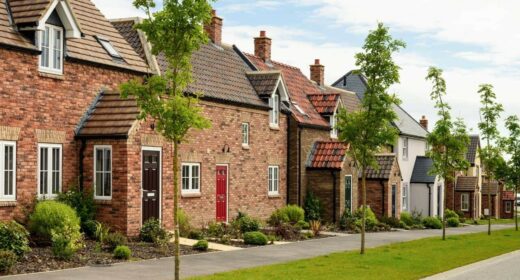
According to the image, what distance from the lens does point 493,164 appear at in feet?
118

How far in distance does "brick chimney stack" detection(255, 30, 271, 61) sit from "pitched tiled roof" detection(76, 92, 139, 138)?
58.4 ft

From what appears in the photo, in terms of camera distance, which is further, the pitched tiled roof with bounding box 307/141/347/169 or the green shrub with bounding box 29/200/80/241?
the pitched tiled roof with bounding box 307/141/347/169

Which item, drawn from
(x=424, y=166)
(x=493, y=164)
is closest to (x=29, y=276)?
(x=493, y=164)

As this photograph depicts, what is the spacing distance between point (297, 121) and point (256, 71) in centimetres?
317

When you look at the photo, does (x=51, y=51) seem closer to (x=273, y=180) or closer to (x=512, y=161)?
(x=273, y=180)

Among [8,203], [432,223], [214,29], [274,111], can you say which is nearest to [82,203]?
[8,203]

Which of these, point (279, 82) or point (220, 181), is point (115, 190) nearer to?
point (220, 181)

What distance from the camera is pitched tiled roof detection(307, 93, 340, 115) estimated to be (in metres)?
38.4

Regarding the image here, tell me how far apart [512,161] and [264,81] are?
16.3 m

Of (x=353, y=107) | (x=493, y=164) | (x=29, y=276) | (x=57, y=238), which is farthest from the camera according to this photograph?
(x=353, y=107)

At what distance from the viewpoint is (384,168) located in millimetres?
39500

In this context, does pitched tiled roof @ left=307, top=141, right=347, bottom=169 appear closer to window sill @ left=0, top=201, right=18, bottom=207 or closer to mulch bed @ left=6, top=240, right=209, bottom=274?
mulch bed @ left=6, top=240, right=209, bottom=274

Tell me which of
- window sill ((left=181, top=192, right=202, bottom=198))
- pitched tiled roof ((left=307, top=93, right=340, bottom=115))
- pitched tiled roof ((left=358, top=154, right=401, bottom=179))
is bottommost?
window sill ((left=181, top=192, right=202, bottom=198))

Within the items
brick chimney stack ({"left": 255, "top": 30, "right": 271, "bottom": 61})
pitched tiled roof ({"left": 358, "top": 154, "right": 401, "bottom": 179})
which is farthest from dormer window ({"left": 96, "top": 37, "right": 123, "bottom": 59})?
pitched tiled roof ({"left": 358, "top": 154, "right": 401, "bottom": 179})
